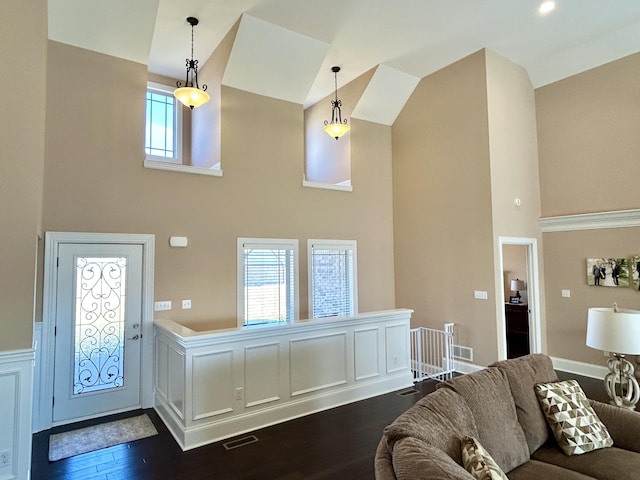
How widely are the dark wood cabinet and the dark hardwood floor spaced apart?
A: 13.1ft

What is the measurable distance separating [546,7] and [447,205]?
2923 mm

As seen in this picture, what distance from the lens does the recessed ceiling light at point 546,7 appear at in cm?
468

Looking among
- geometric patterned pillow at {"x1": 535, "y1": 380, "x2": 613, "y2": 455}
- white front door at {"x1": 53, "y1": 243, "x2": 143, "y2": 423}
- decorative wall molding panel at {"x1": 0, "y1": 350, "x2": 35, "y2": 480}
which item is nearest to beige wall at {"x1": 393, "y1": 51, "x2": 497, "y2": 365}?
geometric patterned pillow at {"x1": 535, "y1": 380, "x2": 613, "y2": 455}

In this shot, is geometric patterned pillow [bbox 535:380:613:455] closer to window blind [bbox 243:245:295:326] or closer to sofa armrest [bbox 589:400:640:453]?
sofa armrest [bbox 589:400:640:453]

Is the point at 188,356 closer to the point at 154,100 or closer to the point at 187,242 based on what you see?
the point at 187,242

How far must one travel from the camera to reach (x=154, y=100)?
20.1 ft

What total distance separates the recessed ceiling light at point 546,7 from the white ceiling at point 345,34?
8 centimetres

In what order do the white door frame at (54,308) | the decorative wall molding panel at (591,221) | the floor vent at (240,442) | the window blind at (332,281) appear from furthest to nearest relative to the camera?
the window blind at (332,281) < the decorative wall molding panel at (591,221) < the white door frame at (54,308) < the floor vent at (240,442)

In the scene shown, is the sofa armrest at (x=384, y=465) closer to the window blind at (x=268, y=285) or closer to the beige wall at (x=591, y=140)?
the window blind at (x=268, y=285)

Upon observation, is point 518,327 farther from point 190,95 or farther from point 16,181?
point 16,181

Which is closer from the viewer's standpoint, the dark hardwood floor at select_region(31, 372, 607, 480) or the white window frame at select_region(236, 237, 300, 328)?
the dark hardwood floor at select_region(31, 372, 607, 480)

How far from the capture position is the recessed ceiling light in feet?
15.4

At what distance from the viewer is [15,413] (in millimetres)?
2869

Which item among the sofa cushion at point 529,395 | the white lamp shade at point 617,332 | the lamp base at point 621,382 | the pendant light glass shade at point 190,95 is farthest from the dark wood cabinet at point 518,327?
the pendant light glass shade at point 190,95
